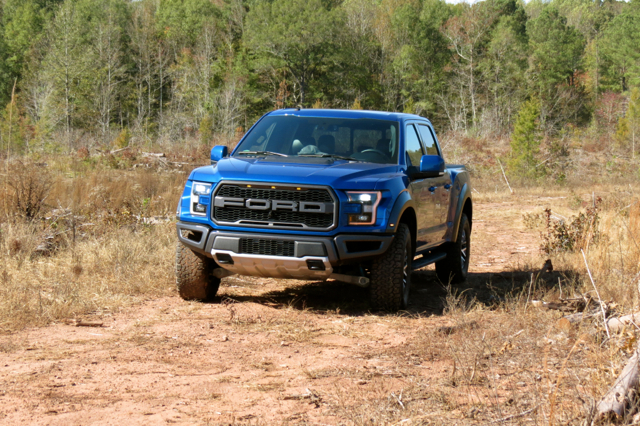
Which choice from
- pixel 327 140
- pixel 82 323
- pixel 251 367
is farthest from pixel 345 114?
pixel 251 367

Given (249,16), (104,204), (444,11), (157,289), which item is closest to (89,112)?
(249,16)

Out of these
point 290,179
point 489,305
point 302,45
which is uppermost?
point 302,45

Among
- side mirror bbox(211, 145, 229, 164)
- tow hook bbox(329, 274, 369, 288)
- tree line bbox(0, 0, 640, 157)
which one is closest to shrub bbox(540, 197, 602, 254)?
tow hook bbox(329, 274, 369, 288)

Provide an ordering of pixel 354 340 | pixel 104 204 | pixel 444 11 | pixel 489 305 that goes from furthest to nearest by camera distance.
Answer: pixel 444 11, pixel 104 204, pixel 489 305, pixel 354 340

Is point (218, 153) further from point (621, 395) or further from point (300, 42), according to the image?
point (300, 42)

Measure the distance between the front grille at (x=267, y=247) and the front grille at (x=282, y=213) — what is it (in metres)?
0.15

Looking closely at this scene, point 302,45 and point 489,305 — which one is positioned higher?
point 302,45

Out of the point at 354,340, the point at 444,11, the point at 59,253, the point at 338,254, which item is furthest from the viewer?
the point at 444,11

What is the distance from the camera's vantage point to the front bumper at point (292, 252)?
Result: 6.12m

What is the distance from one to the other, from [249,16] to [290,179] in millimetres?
72034

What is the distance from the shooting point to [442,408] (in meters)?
3.90

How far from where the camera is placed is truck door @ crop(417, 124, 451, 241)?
7.95 metres

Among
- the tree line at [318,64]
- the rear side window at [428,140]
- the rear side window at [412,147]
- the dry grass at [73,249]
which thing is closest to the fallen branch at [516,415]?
the rear side window at [412,147]

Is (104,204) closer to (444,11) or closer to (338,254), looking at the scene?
(338,254)
